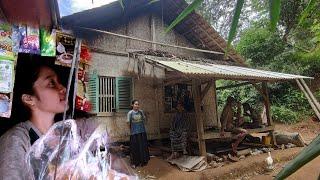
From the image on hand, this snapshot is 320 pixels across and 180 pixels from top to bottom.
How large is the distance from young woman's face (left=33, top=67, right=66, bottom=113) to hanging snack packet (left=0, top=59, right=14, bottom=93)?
0.14 m

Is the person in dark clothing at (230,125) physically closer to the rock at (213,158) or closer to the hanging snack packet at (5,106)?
the rock at (213,158)

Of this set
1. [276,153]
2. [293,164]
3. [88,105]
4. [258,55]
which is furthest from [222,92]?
[293,164]

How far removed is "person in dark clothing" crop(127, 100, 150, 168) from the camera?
8711mm

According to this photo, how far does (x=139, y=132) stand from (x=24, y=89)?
23.4ft

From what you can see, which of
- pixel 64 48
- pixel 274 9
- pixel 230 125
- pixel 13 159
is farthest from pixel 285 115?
pixel 274 9

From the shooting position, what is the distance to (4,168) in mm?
1343

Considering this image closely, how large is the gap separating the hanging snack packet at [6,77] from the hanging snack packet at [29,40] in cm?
18

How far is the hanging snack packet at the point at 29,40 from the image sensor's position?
192 cm

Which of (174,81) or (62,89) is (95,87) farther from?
(62,89)

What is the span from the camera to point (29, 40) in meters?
1.94

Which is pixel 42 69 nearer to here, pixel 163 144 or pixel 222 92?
pixel 163 144

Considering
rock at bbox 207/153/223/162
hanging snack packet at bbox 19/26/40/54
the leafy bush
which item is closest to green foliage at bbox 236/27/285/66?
the leafy bush

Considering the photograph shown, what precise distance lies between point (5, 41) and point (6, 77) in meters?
0.20

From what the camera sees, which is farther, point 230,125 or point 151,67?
point 151,67
